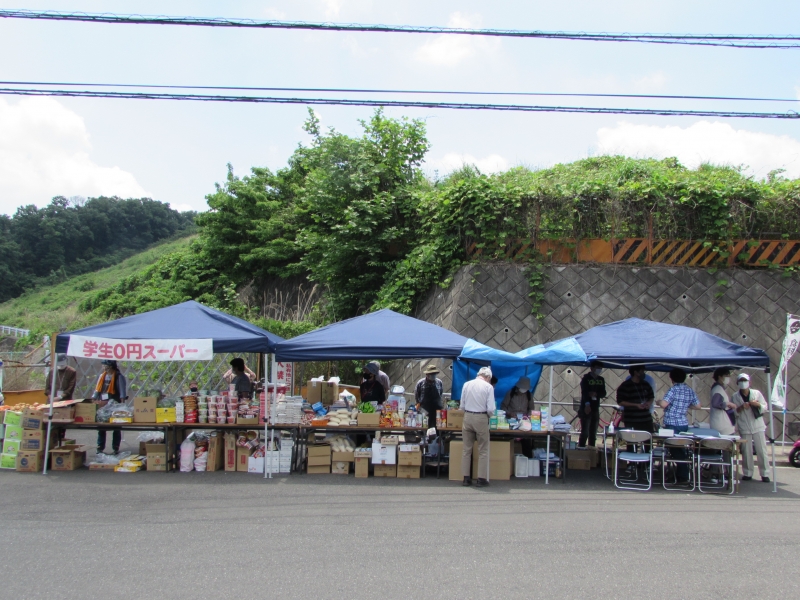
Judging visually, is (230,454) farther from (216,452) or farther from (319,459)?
(319,459)

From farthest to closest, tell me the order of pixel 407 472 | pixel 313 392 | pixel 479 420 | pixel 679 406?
pixel 313 392, pixel 407 472, pixel 679 406, pixel 479 420

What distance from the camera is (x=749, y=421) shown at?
1022 cm

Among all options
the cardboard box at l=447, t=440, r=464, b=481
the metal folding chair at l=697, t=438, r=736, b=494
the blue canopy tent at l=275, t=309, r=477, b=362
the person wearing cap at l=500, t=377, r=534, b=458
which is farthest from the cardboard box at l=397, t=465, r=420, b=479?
the metal folding chair at l=697, t=438, r=736, b=494

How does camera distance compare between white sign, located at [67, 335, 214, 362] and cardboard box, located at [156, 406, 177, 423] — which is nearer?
white sign, located at [67, 335, 214, 362]

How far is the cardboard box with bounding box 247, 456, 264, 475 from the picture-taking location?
33.6 ft

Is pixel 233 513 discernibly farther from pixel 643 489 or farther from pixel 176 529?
pixel 643 489

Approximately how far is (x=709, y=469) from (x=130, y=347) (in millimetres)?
8987

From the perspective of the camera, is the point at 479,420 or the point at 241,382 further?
the point at 241,382

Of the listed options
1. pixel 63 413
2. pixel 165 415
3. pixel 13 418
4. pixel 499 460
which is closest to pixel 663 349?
pixel 499 460

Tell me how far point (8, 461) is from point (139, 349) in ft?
9.16

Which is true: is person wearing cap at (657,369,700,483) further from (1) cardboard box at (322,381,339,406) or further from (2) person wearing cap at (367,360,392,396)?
(1) cardboard box at (322,381,339,406)

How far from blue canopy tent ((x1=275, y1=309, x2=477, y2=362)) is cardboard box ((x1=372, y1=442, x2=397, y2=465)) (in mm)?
1362

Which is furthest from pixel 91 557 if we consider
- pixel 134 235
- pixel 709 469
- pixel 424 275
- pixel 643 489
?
pixel 134 235

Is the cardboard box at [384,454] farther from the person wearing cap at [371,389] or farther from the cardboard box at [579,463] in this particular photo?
the cardboard box at [579,463]
